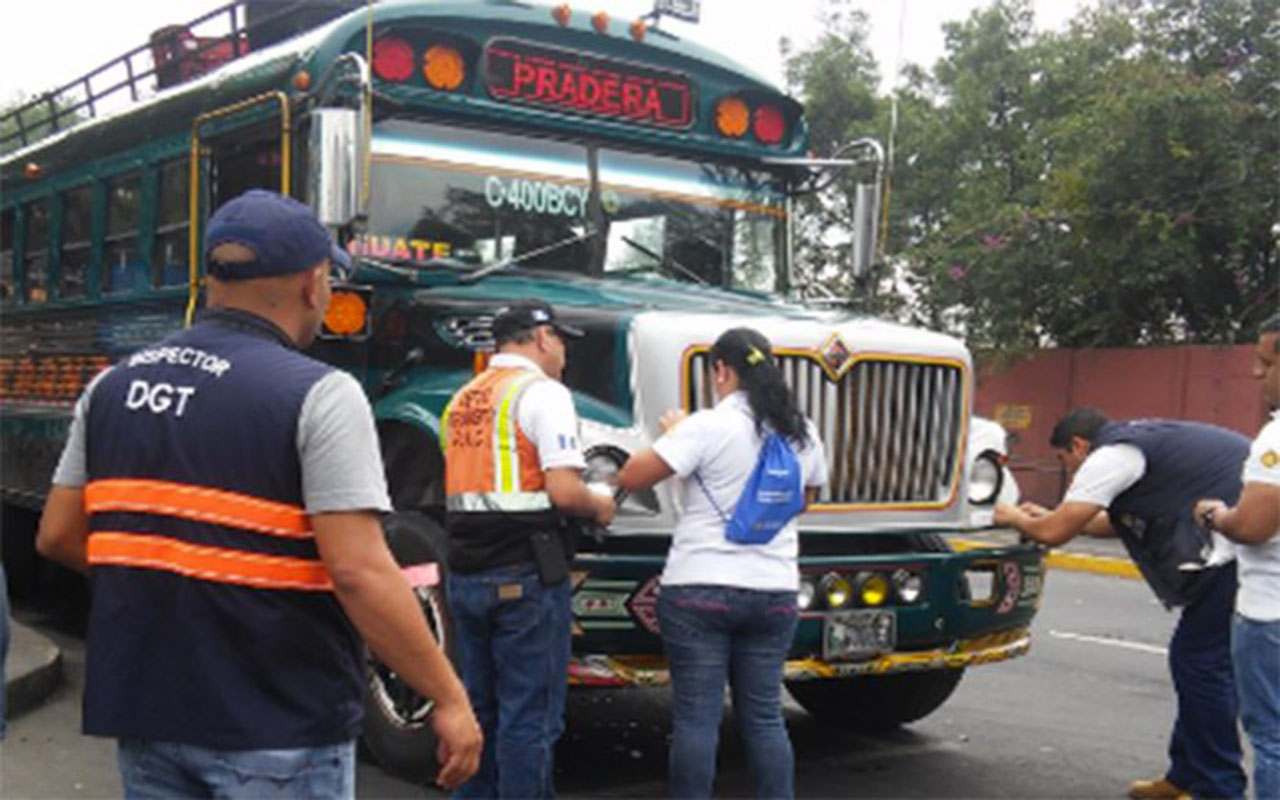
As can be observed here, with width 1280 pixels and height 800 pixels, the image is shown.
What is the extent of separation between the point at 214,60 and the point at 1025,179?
16819 mm

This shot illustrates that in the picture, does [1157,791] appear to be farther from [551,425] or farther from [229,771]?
[229,771]

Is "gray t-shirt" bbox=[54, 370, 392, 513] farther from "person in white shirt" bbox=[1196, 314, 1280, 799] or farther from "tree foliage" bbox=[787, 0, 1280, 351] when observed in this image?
"tree foliage" bbox=[787, 0, 1280, 351]

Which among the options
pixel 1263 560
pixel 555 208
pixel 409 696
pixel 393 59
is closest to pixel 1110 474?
pixel 1263 560

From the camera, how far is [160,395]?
2.60 m

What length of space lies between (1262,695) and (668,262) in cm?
322

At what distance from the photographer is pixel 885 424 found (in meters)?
5.98

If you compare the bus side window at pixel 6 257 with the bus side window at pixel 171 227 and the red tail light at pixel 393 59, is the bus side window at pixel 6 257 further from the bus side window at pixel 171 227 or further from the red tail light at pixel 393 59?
the red tail light at pixel 393 59

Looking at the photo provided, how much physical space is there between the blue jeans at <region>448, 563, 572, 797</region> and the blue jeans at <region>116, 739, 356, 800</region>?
200 cm

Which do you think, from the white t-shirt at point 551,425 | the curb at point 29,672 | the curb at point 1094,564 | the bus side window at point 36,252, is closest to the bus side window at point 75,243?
the bus side window at point 36,252

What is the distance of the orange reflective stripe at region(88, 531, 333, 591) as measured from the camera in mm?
2523

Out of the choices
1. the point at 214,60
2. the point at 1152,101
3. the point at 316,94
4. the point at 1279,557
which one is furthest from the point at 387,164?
the point at 1152,101

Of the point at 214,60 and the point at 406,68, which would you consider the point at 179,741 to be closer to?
the point at 406,68

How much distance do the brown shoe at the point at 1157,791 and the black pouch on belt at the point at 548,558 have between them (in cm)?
266

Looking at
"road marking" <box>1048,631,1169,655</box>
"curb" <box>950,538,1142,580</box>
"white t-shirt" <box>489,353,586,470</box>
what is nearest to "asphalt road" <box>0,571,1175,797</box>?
"road marking" <box>1048,631,1169,655</box>
